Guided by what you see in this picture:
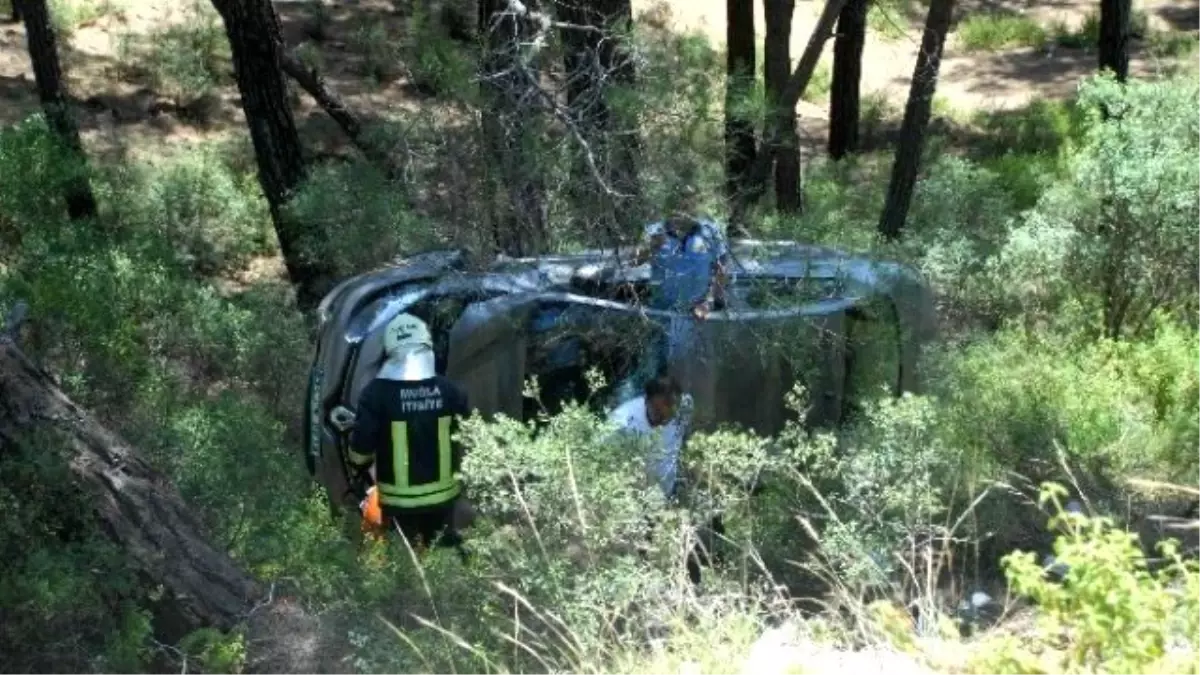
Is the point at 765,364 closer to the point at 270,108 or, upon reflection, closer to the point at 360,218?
the point at 360,218

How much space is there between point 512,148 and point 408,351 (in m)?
1.29

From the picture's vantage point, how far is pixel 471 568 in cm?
507

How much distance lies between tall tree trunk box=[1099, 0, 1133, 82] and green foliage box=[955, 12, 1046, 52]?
24.0 feet

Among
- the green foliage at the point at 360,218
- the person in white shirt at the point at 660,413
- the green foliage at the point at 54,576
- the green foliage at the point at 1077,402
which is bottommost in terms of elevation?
the green foliage at the point at 1077,402

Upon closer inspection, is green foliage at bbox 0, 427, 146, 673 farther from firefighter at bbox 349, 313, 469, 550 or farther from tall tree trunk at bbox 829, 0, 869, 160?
tall tree trunk at bbox 829, 0, 869, 160

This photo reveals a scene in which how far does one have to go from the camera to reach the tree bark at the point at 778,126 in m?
8.09

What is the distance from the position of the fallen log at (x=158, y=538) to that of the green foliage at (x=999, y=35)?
18.7 metres

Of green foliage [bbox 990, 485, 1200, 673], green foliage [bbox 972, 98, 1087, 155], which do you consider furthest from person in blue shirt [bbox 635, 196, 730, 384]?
green foliage [bbox 972, 98, 1087, 155]

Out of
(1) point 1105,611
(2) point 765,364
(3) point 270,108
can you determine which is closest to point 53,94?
(3) point 270,108

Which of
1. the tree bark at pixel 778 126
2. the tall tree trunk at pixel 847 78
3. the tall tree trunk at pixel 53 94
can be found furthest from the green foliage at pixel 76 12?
the tree bark at pixel 778 126

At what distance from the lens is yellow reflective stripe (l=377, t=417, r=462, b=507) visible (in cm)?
644

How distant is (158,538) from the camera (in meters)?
4.77

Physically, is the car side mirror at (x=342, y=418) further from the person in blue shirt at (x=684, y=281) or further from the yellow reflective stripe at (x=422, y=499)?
the person in blue shirt at (x=684, y=281)

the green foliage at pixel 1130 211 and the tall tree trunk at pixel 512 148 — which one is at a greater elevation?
the tall tree trunk at pixel 512 148
